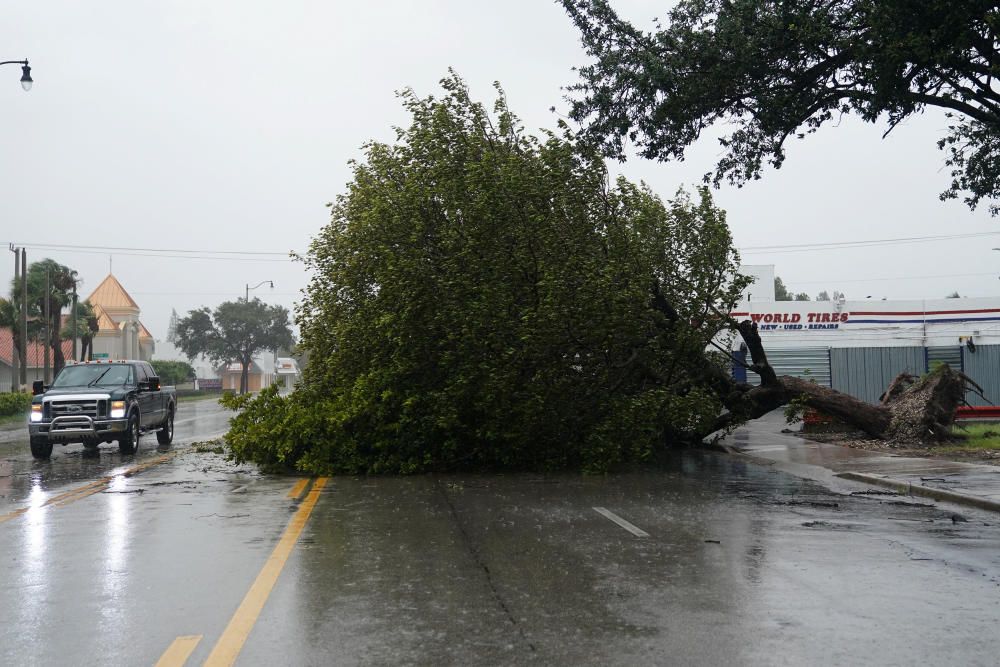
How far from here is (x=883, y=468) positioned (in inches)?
619

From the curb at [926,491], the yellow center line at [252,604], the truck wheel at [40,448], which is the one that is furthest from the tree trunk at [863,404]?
the truck wheel at [40,448]

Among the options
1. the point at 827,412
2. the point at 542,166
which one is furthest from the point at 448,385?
the point at 827,412

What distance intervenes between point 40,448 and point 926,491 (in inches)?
637

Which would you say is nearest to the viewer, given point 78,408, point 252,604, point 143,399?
point 252,604

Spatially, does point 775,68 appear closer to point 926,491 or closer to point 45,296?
point 926,491

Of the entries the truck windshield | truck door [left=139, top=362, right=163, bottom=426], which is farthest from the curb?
truck door [left=139, top=362, right=163, bottom=426]

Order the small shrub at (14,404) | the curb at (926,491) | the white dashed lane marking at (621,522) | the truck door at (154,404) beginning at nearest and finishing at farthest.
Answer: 1. the white dashed lane marking at (621,522)
2. the curb at (926,491)
3. the truck door at (154,404)
4. the small shrub at (14,404)

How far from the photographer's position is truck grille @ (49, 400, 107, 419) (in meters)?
19.1

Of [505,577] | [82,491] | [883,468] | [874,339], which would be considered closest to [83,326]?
[874,339]

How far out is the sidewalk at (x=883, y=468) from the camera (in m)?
12.8

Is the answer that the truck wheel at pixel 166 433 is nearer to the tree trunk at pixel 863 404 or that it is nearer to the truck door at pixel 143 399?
the truck door at pixel 143 399

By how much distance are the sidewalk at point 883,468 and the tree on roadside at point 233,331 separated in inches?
3724

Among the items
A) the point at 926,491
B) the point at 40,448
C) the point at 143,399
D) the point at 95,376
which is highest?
the point at 95,376

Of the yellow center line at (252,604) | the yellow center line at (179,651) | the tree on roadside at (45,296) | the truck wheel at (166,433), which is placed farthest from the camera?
the tree on roadside at (45,296)
